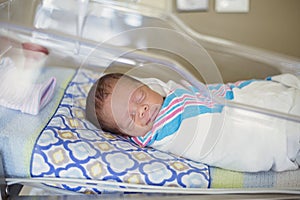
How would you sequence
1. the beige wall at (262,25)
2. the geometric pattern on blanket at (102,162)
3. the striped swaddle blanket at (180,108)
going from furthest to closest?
1. the beige wall at (262,25)
2. the striped swaddle blanket at (180,108)
3. the geometric pattern on blanket at (102,162)

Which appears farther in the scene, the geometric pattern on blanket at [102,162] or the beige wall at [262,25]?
the beige wall at [262,25]

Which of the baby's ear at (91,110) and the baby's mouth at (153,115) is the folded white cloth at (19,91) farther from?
the baby's mouth at (153,115)

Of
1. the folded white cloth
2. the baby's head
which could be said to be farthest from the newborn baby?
the folded white cloth

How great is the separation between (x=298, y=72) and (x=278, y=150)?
0.92 feet

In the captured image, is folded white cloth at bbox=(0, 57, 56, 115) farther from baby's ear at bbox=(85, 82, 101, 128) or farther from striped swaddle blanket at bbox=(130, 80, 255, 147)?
striped swaddle blanket at bbox=(130, 80, 255, 147)

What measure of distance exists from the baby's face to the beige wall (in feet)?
0.77

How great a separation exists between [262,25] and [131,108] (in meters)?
0.41

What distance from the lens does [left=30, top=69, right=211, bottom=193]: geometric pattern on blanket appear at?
0.87 metres

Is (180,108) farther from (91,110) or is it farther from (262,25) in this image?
(262,25)

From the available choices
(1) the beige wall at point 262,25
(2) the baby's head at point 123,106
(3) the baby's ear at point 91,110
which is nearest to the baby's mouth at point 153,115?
(2) the baby's head at point 123,106

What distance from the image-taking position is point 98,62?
1067 mm

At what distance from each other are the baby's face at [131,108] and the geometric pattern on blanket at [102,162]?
0.22 ft

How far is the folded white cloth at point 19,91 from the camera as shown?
959 millimetres

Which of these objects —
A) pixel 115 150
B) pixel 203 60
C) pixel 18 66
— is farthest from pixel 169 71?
pixel 18 66
